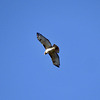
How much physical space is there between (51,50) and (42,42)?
3.38ft

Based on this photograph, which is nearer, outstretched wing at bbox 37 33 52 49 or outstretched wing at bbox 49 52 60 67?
outstretched wing at bbox 37 33 52 49

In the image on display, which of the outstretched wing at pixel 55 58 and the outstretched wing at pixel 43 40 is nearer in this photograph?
the outstretched wing at pixel 43 40

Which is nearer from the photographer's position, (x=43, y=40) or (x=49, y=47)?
(x=43, y=40)

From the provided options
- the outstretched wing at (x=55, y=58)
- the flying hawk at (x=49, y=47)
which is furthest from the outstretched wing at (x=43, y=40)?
the outstretched wing at (x=55, y=58)

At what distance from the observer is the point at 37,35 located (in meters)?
35.6

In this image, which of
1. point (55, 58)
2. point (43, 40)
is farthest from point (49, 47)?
point (55, 58)

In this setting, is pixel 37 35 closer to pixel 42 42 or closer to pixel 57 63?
pixel 42 42

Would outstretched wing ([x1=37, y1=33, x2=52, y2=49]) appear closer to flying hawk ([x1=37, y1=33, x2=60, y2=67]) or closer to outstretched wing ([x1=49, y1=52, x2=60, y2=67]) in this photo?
flying hawk ([x1=37, y1=33, x2=60, y2=67])

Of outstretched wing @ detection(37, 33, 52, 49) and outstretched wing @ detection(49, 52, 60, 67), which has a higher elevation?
outstretched wing @ detection(37, 33, 52, 49)

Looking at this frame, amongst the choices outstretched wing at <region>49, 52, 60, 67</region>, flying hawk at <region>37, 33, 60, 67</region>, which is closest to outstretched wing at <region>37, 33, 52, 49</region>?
flying hawk at <region>37, 33, 60, 67</region>

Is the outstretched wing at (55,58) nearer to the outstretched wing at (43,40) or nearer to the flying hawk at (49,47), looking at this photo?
the flying hawk at (49,47)

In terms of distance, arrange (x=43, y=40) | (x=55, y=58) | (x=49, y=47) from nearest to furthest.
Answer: (x=43, y=40) < (x=49, y=47) < (x=55, y=58)

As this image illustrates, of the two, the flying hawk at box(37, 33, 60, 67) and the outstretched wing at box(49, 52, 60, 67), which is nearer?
the flying hawk at box(37, 33, 60, 67)

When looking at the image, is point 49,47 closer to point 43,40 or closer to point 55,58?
point 43,40
